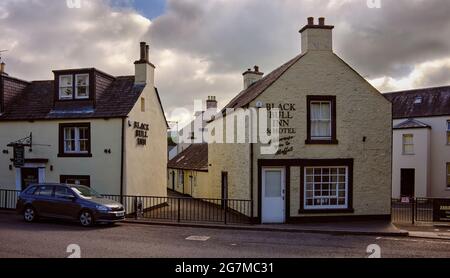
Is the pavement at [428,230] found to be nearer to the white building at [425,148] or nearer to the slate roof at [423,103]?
the white building at [425,148]

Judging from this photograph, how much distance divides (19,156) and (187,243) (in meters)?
11.3

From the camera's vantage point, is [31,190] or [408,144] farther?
[408,144]

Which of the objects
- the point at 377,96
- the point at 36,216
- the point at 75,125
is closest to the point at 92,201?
the point at 36,216

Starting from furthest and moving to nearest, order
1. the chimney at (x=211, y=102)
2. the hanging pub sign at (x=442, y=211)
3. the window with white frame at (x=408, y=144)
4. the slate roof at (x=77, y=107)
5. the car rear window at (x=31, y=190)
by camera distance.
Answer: the chimney at (x=211, y=102), the window with white frame at (x=408, y=144), the slate roof at (x=77, y=107), the hanging pub sign at (x=442, y=211), the car rear window at (x=31, y=190)

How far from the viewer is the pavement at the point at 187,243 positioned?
10688 mm

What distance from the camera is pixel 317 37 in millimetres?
17016

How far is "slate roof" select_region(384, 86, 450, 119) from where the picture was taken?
29.8 m

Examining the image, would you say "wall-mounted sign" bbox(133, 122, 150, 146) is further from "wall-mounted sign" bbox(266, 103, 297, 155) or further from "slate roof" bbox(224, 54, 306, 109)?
"wall-mounted sign" bbox(266, 103, 297, 155)

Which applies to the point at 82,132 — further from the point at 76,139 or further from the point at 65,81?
the point at 65,81

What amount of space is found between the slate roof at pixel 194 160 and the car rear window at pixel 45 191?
11.9m

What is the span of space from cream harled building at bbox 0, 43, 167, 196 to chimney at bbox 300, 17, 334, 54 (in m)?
8.71

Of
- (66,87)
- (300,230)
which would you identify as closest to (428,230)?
(300,230)

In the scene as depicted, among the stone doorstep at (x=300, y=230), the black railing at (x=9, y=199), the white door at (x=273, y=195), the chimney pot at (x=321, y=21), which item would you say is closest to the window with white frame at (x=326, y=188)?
the white door at (x=273, y=195)

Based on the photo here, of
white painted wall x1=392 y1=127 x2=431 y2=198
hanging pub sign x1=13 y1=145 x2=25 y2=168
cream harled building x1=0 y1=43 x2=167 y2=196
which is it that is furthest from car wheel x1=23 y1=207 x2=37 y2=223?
white painted wall x1=392 y1=127 x2=431 y2=198
